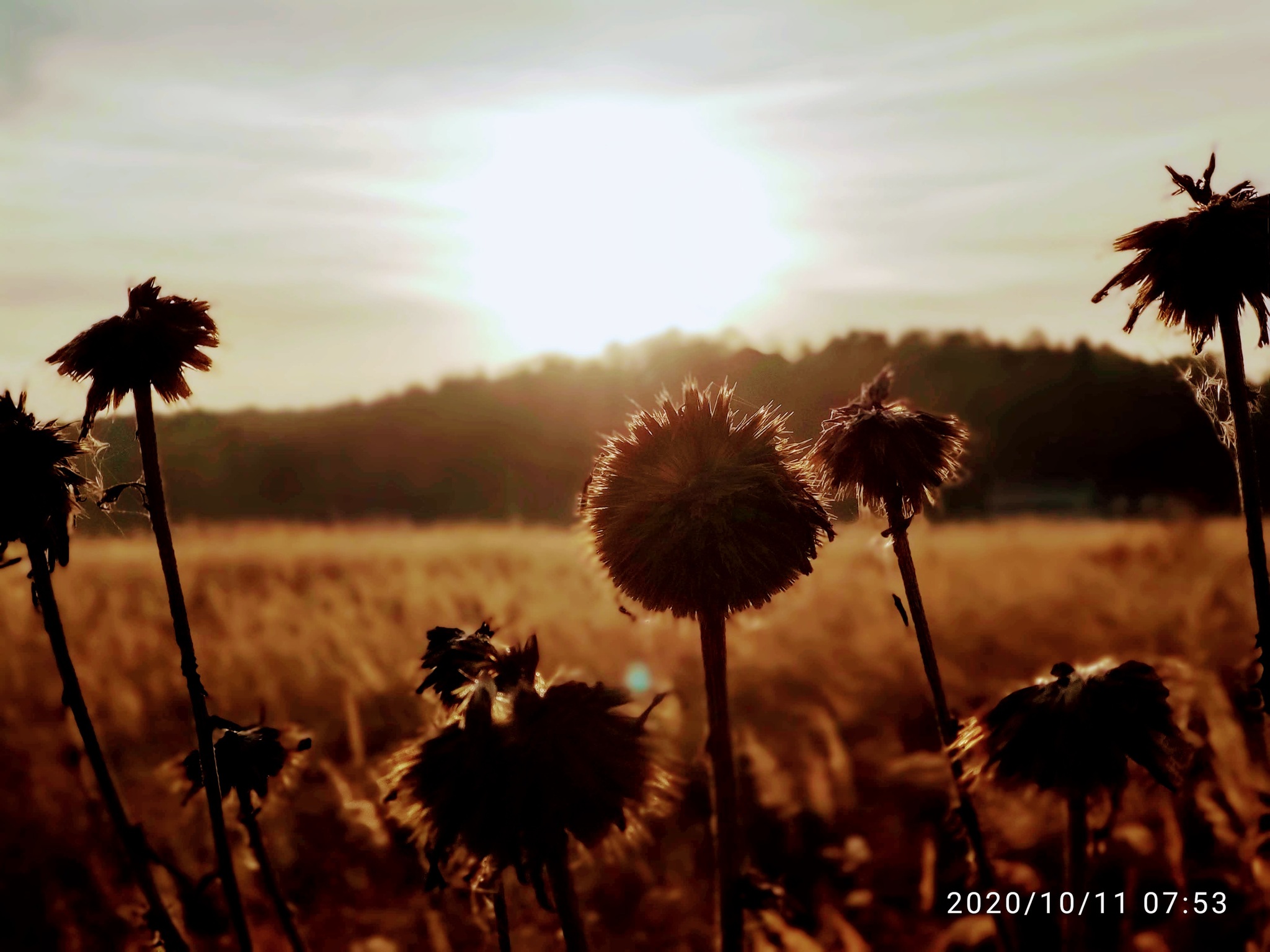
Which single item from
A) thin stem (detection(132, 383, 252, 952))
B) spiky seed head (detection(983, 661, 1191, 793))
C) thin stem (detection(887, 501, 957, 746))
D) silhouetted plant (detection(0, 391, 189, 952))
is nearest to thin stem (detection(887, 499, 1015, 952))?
thin stem (detection(887, 501, 957, 746))

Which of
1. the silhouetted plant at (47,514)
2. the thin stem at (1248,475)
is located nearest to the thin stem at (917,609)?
the thin stem at (1248,475)

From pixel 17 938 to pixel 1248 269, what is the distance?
5852mm

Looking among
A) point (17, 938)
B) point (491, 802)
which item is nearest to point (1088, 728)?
point (491, 802)

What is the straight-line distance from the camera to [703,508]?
2055mm

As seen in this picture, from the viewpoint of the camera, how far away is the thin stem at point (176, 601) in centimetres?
186

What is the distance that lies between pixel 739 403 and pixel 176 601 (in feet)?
3.93

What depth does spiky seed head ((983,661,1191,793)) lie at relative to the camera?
6.15 feet

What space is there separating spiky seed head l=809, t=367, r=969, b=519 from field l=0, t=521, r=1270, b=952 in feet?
0.42

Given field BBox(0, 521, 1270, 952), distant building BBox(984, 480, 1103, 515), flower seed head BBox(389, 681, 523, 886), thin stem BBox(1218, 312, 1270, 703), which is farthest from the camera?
distant building BBox(984, 480, 1103, 515)

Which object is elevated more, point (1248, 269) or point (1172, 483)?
point (1248, 269)

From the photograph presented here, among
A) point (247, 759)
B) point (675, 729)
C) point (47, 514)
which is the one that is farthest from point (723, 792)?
point (675, 729)

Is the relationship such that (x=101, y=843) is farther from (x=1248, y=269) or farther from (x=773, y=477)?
(x=1248, y=269)

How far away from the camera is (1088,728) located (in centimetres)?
189
